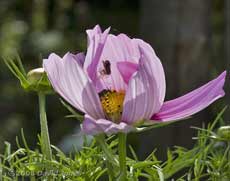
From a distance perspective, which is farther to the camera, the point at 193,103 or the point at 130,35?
the point at 130,35

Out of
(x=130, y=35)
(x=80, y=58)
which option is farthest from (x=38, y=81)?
(x=130, y=35)

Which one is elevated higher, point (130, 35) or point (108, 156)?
point (108, 156)

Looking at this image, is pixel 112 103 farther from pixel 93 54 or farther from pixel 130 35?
pixel 130 35

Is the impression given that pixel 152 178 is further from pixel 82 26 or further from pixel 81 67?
pixel 82 26

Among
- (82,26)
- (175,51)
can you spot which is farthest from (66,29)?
(175,51)

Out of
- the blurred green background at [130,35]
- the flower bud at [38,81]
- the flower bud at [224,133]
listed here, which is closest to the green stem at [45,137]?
the flower bud at [38,81]

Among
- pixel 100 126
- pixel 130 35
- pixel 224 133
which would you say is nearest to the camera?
pixel 100 126
